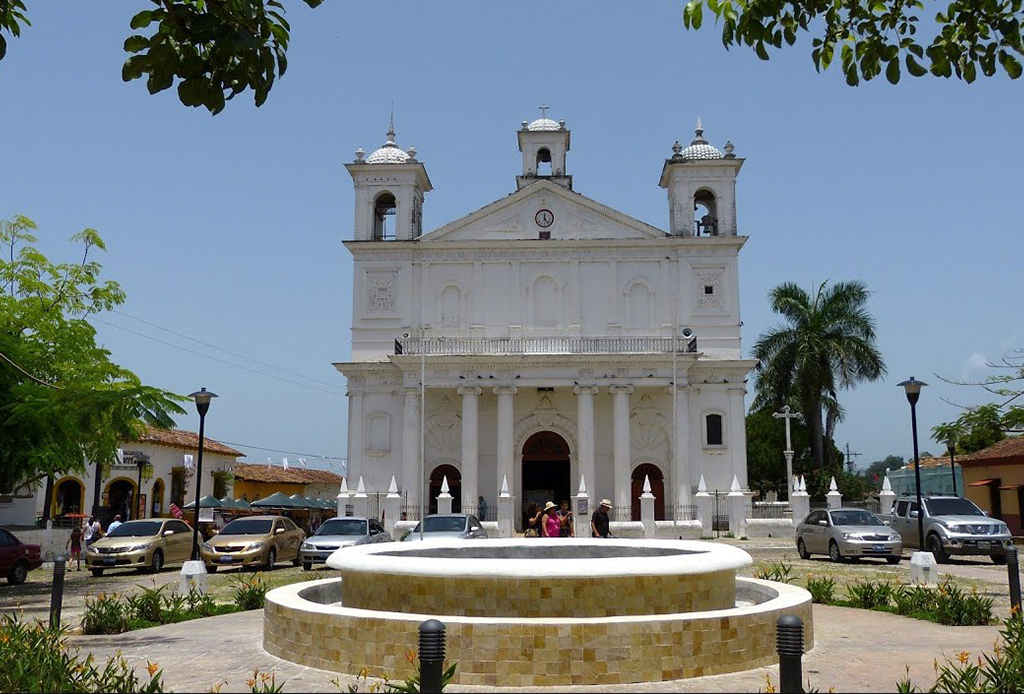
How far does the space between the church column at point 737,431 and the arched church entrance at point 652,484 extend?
10.5 feet

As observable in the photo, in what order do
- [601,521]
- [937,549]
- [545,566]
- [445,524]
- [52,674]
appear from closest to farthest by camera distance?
[52,674] → [545,566] → [601,521] → [445,524] → [937,549]

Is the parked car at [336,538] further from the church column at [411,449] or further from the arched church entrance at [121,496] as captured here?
the arched church entrance at [121,496]

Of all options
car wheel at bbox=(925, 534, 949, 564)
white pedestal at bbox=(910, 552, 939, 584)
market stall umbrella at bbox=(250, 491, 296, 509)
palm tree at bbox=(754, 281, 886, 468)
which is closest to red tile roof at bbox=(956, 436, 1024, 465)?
palm tree at bbox=(754, 281, 886, 468)

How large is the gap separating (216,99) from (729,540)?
31016mm

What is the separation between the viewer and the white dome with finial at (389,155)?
4441 centimetres

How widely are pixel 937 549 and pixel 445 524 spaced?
497 inches

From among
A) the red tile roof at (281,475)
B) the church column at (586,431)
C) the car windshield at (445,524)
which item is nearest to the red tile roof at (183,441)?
the red tile roof at (281,475)

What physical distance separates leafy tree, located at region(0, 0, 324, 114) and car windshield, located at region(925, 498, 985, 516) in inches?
→ 933

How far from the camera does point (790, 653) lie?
5.06 meters

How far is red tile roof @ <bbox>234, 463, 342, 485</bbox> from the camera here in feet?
200

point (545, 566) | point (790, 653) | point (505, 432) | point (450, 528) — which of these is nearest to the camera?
point (790, 653)

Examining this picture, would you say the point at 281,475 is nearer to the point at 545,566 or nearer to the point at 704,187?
the point at 704,187

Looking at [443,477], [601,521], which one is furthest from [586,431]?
[601,521]

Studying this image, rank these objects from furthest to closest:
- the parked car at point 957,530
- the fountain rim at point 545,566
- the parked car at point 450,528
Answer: the parked car at point 957,530, the parked car at point 450,528, the fountain rim at point 545,566
